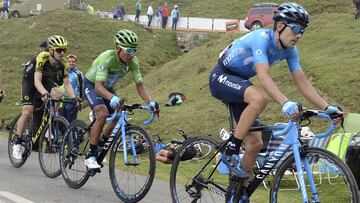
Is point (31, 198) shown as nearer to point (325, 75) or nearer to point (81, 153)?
point (81, 153)

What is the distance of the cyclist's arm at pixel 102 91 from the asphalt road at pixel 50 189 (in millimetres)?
1335

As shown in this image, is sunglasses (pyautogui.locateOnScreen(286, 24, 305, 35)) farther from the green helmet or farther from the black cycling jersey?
the black cycling jersey

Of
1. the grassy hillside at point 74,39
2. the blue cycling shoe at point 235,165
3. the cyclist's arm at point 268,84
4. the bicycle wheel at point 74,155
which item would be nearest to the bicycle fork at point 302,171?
the cyclist's arm at point 268,84

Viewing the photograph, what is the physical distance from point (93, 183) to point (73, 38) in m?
28.4

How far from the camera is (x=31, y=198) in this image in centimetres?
746

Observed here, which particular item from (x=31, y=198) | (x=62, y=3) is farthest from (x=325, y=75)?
(x=62, y=3)

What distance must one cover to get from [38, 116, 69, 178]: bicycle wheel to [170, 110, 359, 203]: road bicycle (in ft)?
9.53

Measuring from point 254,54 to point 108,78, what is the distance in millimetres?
2801

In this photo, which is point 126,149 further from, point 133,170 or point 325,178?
point 325,178

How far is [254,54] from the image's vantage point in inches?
223

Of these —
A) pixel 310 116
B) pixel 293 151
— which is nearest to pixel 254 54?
pixel 310 116

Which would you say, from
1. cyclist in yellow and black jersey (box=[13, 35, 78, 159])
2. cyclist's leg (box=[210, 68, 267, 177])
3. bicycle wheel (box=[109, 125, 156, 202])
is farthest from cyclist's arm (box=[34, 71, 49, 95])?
cyclist's leg (box=[210, 68, 267, 177])

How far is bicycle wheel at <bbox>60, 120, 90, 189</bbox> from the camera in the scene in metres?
8.25

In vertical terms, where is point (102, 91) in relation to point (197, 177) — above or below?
above
